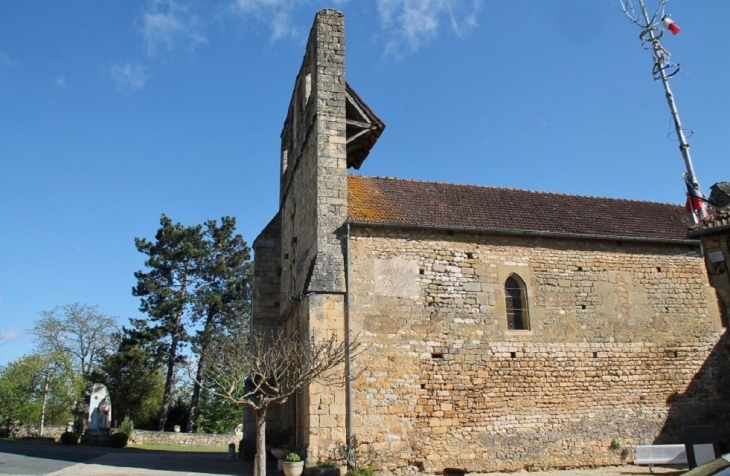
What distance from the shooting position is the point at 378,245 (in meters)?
A: 13.8

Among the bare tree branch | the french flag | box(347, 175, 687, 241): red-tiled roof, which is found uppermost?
box(347, 175, 687, 241): red-tiled roof

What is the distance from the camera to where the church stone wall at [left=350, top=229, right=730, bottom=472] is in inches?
507

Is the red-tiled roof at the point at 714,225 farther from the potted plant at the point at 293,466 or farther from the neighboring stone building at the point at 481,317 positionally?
the potted plant at the point at 293,466

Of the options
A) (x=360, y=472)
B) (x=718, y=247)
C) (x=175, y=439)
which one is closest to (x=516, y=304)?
(x=360, y=472)

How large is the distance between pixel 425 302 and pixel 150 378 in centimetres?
2867

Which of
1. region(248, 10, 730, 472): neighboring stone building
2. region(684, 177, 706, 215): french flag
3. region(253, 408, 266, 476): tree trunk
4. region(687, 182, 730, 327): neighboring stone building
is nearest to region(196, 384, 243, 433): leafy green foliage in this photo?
region(248, 10, 730, 472): neighboring stone building

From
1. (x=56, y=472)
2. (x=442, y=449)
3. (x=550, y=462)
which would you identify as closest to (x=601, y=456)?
(x=550, y=462)

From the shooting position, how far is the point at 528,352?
13992 millimetres

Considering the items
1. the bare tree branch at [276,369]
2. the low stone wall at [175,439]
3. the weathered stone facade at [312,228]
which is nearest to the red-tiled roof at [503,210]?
the weathered stone facade at [312,228]

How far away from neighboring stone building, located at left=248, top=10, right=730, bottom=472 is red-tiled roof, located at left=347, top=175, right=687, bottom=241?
0.25 ft

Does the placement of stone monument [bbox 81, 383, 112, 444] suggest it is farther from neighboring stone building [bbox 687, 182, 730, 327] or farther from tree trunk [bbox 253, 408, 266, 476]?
neighboring stone building [bbox 687, 182, 730, 327]

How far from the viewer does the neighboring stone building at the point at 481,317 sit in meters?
12.8

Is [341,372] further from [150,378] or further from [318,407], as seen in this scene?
[150,378]

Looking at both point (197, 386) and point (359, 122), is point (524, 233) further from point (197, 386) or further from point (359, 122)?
point (197, 386)
